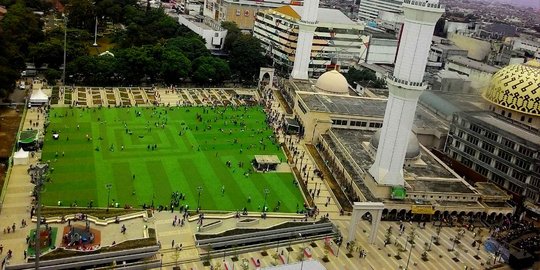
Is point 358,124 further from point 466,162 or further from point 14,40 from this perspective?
point 14,40

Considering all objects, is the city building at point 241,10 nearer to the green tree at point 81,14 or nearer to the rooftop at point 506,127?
the green tree at point 81,14

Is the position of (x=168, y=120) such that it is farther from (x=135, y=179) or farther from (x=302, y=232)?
(x=302, y=232)

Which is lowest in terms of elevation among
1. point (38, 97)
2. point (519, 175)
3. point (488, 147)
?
point (38, 97)

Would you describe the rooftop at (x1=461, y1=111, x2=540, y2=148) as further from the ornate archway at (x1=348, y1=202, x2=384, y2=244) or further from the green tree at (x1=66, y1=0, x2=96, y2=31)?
the green tree at (x1=66, y1=0, x2=96, y2=31)

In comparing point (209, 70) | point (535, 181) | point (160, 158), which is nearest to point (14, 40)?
point (209, 70)

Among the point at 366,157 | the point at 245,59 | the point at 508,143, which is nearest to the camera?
the point at 508,143

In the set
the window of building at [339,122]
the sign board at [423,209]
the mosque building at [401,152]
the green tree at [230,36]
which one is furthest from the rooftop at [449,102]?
the green tree at [230,36]

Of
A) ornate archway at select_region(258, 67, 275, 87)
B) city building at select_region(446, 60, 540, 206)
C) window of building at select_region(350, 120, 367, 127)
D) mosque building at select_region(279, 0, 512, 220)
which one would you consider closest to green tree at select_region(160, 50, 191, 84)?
ornate archway at select_region(258, 67, 275, 87)
